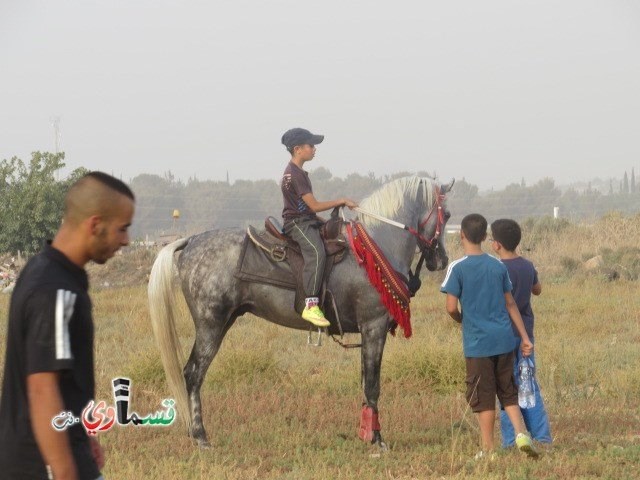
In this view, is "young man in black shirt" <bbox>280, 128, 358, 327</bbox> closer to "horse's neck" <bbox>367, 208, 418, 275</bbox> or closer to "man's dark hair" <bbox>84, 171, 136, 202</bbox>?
"horse's neck" <bbox>367, 208, 418, 275</bbox>

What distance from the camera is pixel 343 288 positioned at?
881cm

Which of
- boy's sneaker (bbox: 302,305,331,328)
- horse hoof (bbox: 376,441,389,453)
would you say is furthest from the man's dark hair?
boy's sneaker (bbox: 302,305,331,328)

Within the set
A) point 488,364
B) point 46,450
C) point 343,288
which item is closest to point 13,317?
point 46,450

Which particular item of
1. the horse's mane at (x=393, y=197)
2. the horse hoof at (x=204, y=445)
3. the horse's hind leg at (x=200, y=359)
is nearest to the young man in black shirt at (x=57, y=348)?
the horse hoof at (x=204, y=445)

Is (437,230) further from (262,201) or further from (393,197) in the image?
(262,201)

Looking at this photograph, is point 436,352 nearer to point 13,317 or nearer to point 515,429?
point 515,429

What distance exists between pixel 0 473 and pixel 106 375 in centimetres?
890

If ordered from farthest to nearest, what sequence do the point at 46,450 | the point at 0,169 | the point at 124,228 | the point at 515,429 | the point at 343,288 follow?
the point at 0,169, the point at 343,288, the point at 515,429, the point at 124,228, the point at 46,450

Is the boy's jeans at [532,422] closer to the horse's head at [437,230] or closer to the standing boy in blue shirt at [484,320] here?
the standing boy in blue shirt at [484,320]

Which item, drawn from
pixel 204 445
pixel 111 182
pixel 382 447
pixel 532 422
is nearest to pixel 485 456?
pixel 532 422

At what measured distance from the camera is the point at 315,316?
340 inches

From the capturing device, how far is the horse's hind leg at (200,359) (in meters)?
8.73

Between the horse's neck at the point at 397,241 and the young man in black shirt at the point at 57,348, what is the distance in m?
5.64

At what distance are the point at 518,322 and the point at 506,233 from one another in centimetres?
70
